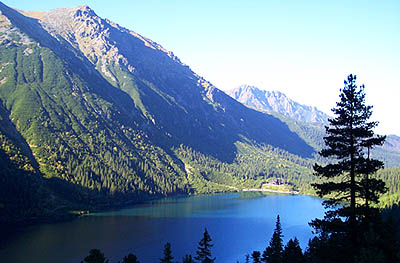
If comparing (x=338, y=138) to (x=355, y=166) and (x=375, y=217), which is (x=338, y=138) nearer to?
(x=355, y=166)

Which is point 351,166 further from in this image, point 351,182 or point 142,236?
point 142,236

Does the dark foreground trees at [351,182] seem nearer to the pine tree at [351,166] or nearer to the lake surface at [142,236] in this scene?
the pine tree at [351,166]

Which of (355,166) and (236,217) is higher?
(355,166)

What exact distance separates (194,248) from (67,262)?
4619 centimetres

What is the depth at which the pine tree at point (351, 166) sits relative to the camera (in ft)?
82.9

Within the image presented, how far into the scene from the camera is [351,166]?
26203mm

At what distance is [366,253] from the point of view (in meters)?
21.1

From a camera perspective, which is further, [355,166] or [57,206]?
[57,206]

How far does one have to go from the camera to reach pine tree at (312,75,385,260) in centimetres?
2527

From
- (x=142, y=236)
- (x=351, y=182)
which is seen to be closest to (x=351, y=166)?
(x=351, y=182)

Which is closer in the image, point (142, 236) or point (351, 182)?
point (351, 182)

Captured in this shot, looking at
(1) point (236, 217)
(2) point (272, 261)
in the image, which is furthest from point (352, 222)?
(1) point (236, 217)

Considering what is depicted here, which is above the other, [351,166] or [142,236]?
[351,166]

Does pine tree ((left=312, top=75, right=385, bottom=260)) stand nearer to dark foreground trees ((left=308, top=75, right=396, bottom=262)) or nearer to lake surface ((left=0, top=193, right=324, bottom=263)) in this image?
dark foreground trees ((left=308, top=75, right=396, bottom=262))
